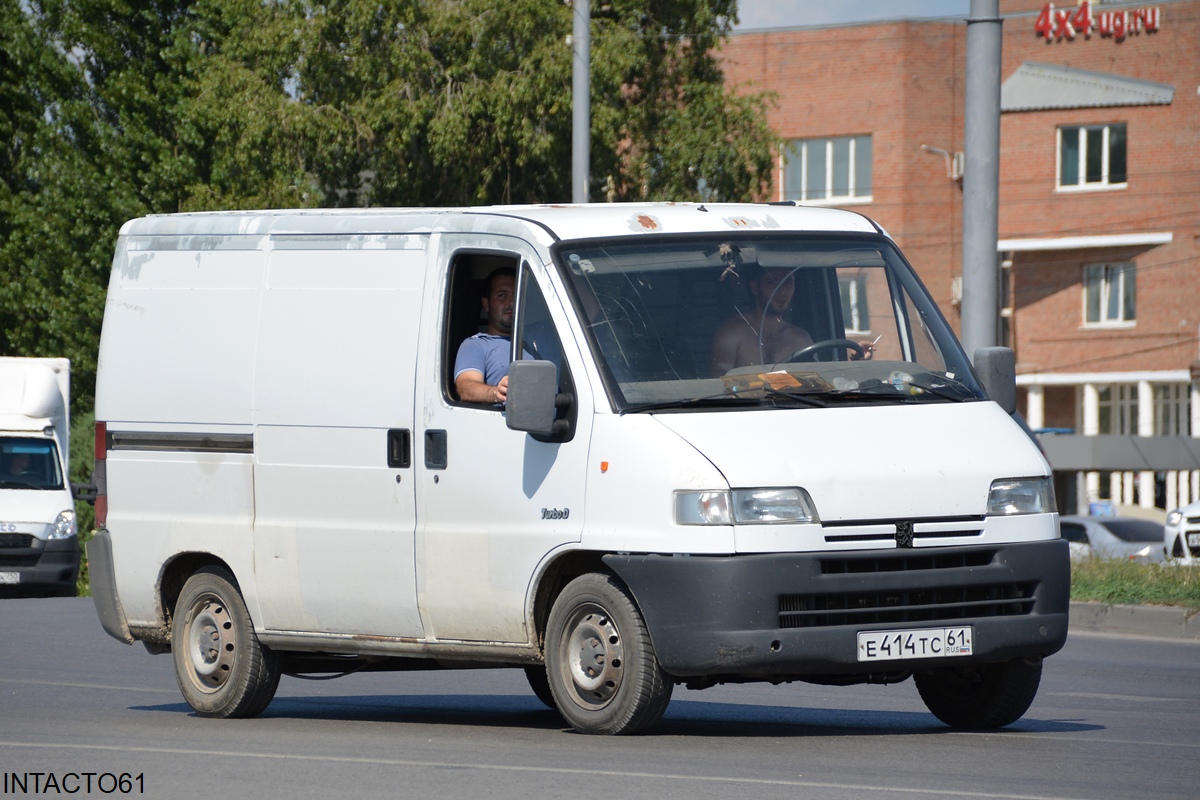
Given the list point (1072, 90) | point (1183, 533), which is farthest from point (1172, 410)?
point (1183, 533)

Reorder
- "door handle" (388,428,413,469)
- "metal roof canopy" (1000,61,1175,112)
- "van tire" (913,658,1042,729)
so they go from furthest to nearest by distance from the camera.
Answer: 1. "metal roof canopy" (1000,61,1175,112)
2. "door handle" (388,428,413,469)
3. "van tire" (913,658,1042,729)

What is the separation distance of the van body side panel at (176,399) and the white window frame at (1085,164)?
149 ft

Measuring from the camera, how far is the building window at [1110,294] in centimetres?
5431

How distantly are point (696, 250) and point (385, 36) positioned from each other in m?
24.9

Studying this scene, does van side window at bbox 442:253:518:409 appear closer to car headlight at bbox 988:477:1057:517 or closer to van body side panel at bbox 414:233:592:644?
van body side panel at bbox 414:233:592:644

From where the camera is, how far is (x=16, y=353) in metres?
45.5

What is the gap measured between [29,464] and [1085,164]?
1343 inches

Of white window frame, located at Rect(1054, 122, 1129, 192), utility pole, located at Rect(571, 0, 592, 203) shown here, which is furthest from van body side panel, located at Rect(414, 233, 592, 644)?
white window frame, located at Rect(1054, 122, 1129, 192)

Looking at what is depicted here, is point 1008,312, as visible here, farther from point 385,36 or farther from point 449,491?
point 449,491

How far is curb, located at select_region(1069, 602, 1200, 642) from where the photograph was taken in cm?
1620

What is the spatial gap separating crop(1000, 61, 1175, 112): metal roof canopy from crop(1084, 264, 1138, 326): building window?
4.07m

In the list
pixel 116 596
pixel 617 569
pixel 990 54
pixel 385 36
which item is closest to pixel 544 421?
pixel 617 569

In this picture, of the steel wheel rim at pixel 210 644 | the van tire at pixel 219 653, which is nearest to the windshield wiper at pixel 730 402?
the van tire at pixel 219 653

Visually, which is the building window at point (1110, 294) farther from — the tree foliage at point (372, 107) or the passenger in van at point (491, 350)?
the passenger in van at point (491, 350)
